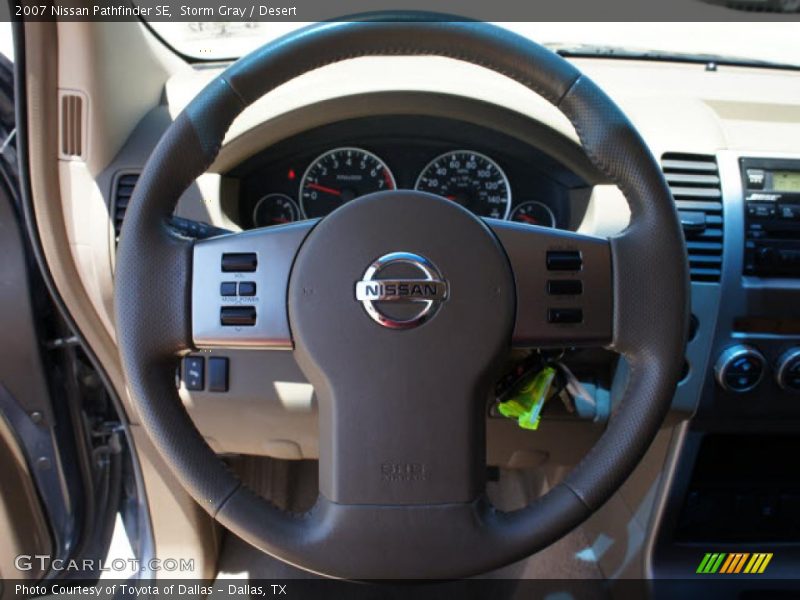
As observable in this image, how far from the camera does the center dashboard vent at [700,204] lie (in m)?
1.17

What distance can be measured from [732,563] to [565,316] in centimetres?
89

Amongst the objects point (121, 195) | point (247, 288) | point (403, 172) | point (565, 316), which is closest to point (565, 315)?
point (565, 316)

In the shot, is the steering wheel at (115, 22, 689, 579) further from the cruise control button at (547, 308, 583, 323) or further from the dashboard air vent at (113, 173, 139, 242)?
the dashboard air vent at (113, 173, 139, 242)

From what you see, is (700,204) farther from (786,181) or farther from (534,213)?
(534,213)

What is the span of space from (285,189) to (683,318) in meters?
0.74

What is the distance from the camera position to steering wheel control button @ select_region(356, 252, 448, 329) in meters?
0.88

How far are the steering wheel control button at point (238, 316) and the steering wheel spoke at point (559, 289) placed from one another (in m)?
0.33

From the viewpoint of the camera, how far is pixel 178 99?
1.26 metres

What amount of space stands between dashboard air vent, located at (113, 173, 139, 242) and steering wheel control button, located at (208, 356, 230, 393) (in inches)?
10.1

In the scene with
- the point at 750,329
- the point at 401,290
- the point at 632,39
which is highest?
the point at 632,39

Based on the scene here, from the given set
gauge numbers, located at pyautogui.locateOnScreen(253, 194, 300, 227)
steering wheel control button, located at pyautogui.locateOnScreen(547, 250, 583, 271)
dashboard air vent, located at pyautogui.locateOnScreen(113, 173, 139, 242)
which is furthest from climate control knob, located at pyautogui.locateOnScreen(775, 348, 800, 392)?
dashboard air vent, located at pyautogui.locateOnScreen(113, 173, 139, 242)

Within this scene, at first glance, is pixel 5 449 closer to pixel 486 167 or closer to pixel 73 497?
pixel 73 497

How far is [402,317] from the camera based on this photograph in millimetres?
882

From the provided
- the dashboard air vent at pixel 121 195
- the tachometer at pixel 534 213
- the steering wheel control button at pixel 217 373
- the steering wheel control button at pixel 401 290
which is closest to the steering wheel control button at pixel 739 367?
the tachometer at pixel 534 213
